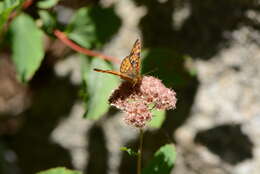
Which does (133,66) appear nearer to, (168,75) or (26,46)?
(168,75)

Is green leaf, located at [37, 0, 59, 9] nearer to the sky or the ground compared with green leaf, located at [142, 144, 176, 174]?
nearer to the sky

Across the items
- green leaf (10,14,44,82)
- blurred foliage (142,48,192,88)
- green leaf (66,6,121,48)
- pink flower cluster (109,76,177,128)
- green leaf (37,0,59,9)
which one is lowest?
pink flower cluster (109,76,177,128)

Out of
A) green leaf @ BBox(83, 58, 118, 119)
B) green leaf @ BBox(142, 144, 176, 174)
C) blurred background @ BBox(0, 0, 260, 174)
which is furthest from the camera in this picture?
blurred background @ BBox(0, 0, 260, 174)

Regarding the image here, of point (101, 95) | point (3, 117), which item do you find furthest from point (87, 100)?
point (3, 117)

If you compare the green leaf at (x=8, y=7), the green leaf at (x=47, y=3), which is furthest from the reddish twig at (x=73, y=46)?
the green leaf at (x=8, y=7)

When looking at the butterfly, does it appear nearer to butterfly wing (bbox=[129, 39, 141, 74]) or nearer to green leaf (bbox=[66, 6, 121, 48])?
butterfly wing (bbox=[129, 39, 141, 74])

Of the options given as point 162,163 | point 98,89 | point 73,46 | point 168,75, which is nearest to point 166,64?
point 168,75

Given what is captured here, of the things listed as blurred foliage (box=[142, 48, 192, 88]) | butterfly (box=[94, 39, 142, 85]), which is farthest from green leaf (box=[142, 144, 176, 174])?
blurred foliage (box=[142, 48, 192, 88])

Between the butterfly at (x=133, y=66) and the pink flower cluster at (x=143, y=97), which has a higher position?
the butterfly at (x=133, y=66)

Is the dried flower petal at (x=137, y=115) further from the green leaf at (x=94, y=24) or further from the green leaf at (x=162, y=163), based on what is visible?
the green leaf at (x=94, y=24)
